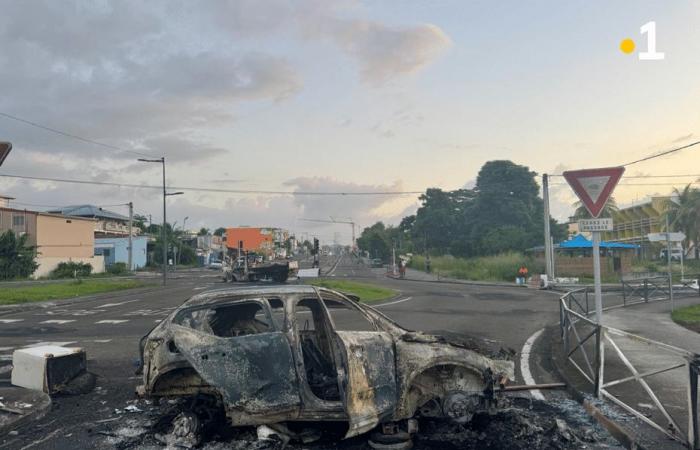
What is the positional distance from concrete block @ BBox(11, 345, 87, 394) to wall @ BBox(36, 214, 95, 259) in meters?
52.6

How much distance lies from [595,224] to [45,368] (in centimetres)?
825

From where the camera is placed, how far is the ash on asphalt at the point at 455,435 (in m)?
5.07

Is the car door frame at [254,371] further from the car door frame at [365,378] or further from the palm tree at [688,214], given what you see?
the palm tree at [688,214]

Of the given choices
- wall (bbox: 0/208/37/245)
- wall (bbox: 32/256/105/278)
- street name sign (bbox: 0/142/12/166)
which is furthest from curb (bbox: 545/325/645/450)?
wall (bbox: 0/208/37/245)

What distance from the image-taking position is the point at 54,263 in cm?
5206

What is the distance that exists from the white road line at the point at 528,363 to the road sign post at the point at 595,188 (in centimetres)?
139

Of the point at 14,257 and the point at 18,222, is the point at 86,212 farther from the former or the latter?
the point at 14,257

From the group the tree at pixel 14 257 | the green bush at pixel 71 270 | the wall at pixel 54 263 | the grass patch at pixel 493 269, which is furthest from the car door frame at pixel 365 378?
the green bush at pixel 71 270

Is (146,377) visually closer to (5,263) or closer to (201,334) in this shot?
(201,334)

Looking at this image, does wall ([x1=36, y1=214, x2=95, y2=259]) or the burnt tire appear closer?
the burnt tire

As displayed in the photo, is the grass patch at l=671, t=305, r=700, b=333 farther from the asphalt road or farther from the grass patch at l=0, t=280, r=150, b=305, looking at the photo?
the grass patch at l=0, t=280, r=150, b=305

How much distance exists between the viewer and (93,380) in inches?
312

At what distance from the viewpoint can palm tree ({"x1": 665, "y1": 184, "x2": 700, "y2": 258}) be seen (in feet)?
155

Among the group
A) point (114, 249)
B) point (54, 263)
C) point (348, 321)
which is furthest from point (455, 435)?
point (114, 249)
